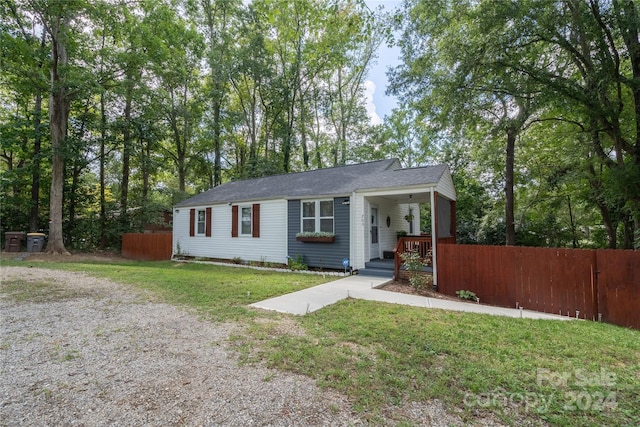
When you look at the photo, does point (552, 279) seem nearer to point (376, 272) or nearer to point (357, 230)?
point (376, 272)

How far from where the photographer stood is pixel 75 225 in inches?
675

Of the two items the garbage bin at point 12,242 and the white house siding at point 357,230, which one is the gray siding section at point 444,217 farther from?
the garbage bin at point 12,242

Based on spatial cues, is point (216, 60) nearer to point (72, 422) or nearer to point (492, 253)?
point (492, 253)

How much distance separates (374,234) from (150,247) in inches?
464

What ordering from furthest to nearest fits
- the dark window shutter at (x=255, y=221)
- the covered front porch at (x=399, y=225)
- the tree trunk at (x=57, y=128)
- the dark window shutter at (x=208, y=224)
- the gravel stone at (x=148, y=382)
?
1. the dark window shutter at (x=208, y=224)
2. the tree trunk at (x=57, y=128)
3. the dark window shutter at (x=255, y=221)
4. the covered front porch at (x=399, y=225)
5. the gravel stone at (x=148, y=382)

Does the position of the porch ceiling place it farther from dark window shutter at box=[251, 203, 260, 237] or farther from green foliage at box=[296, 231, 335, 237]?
dark window shutter at box=[251, 203, 260, 237]

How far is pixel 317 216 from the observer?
1034 cm

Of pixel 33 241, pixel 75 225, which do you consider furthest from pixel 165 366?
pixel 75 225

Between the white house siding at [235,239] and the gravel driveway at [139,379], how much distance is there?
6.54 meters

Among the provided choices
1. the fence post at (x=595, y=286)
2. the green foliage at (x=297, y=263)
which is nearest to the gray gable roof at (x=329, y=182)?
the green foliage at (x=297, y=263)

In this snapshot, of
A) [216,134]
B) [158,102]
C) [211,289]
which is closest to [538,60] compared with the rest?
[211,289]

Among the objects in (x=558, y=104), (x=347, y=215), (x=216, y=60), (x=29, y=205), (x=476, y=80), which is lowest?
(x=347, y=215)

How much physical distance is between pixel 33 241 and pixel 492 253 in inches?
759

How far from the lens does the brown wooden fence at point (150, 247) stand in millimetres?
14750
